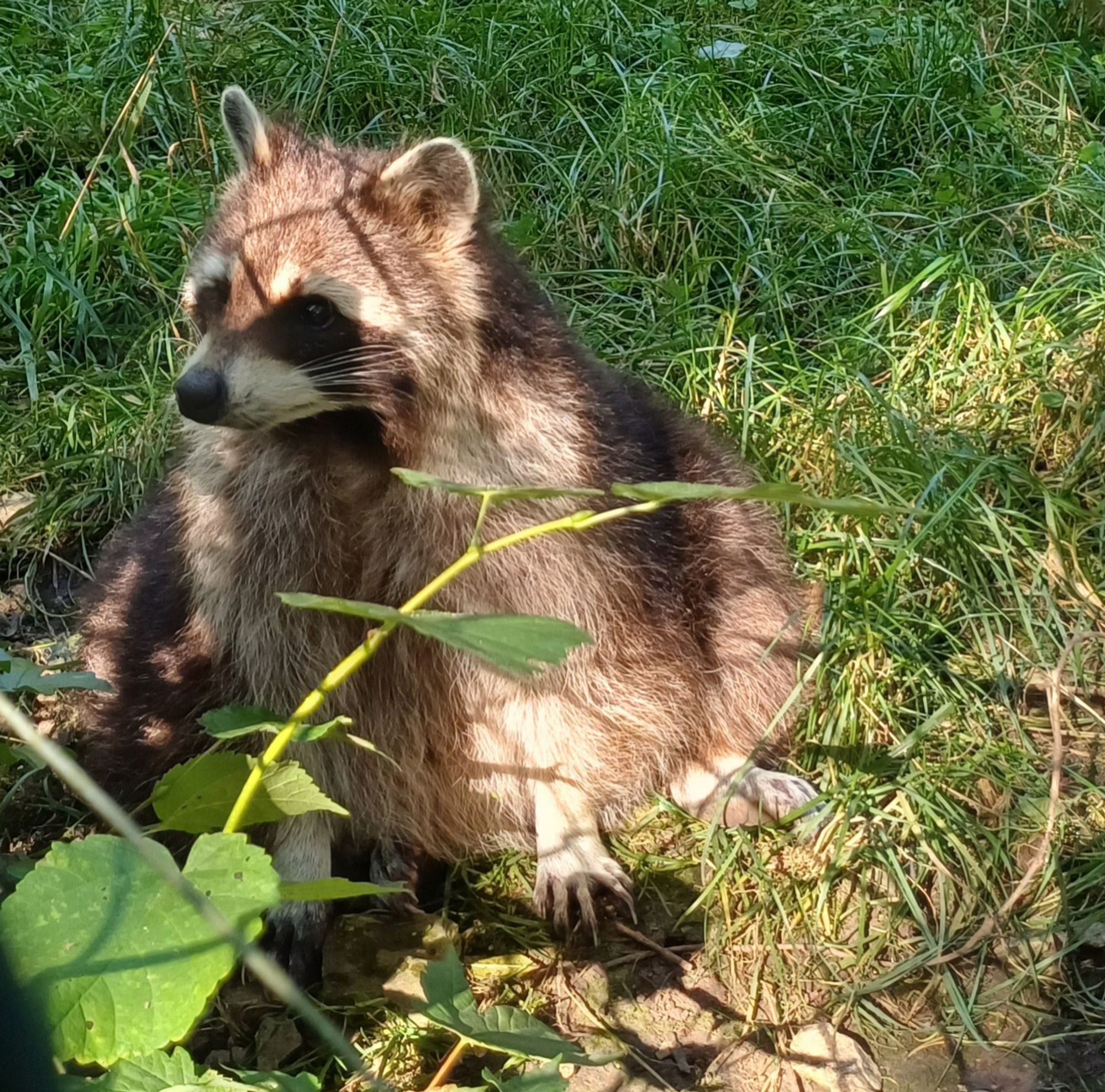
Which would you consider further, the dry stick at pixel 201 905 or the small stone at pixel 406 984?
the small stone at pixel 406 984

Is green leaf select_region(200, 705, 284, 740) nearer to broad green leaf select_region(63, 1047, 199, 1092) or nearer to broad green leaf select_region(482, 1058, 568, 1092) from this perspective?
broad green leaf select_region(63, 1047, 199, 1092)

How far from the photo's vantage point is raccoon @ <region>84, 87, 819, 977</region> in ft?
8.25

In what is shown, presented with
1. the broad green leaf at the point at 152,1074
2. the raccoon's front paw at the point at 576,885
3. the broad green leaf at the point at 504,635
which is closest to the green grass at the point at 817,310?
the raccoon's front paw at the point at 576,885

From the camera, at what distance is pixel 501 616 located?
138 cm

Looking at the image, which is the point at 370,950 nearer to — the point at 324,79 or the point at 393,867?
the point at 393,867

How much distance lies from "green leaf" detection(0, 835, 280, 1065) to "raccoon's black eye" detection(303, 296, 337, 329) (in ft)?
3.71

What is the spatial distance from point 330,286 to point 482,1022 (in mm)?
1287

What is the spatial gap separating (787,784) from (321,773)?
101 centimetres

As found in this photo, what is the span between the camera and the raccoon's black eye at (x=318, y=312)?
2.48 metres

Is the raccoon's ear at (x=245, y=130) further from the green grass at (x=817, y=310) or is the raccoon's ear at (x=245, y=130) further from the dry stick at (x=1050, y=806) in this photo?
the dry stick at (x=1050, y=806)

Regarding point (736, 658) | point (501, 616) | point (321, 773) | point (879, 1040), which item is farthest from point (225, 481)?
point (879, 1040)

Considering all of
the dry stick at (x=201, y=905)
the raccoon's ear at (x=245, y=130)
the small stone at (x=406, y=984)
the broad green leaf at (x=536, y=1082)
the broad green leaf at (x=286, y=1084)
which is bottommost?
the small stone at (x=406, y=984)

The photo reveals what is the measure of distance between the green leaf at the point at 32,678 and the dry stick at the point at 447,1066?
2.64 feet

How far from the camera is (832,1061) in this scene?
249 centimetres
